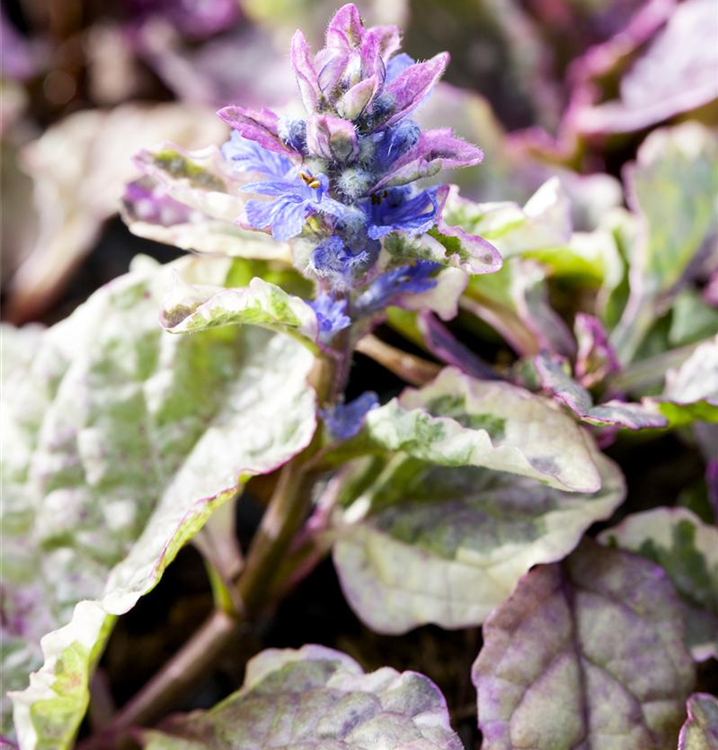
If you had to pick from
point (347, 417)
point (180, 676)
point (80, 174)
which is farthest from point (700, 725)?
point (80, 174)

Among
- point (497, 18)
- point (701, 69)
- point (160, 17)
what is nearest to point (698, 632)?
point (701, 69)

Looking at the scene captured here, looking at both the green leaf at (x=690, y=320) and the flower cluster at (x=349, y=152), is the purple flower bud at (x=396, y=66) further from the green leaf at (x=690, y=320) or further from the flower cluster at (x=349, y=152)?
the green leaf at (x=690, y=320)

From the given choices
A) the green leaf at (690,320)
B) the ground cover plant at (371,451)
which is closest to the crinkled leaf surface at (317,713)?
the ground cover plant at (371,451)

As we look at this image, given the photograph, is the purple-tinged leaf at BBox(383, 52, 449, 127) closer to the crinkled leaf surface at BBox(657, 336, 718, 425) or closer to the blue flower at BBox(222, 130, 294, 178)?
the blue flower at BBox(222, 130, 294, 178)

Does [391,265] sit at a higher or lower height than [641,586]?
higher

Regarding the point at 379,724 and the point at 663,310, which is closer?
the point at 379,724

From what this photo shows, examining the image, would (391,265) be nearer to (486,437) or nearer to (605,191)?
(486,437)

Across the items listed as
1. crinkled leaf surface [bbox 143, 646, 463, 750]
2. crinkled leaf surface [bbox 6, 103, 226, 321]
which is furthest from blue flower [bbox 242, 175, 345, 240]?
crinkled leaf surface [bbox 6, 103, 226, 321]
